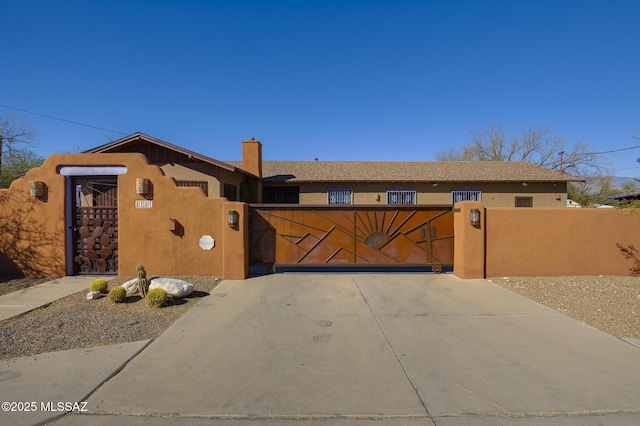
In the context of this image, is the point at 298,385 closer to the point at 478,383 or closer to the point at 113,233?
the point at 478,383

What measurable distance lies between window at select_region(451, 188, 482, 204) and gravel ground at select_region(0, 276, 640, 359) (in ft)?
44.8

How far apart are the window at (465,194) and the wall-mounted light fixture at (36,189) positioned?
19969mm

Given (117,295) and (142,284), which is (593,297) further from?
(117,295)

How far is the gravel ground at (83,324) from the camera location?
16.9 ft

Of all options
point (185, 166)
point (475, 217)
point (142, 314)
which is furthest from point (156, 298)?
point (185, 166)

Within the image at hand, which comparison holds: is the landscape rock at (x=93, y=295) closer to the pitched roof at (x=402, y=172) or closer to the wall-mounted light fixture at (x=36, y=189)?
the wall-mounted light fixture at (x=36, y=189)

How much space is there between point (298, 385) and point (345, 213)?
20.5ft

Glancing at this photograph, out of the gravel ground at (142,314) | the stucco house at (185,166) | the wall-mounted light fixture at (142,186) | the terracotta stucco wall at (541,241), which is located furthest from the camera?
the stucco house at (185,166)

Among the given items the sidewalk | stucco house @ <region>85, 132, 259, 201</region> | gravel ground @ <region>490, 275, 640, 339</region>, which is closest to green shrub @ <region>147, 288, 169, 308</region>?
the sidewalk

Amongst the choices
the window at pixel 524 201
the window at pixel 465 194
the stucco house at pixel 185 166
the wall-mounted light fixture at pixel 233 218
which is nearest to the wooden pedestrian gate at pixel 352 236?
the wall-mounted light fixture at pixel 233 218

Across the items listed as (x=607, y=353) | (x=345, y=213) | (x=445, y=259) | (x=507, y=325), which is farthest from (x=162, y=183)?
(x=607, y=353)

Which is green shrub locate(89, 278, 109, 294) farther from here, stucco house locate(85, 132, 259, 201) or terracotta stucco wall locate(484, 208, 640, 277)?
terracotta stucco wall locate(484, 208, 640, 277)

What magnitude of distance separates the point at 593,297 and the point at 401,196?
1511cm

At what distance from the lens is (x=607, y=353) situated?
477cm
